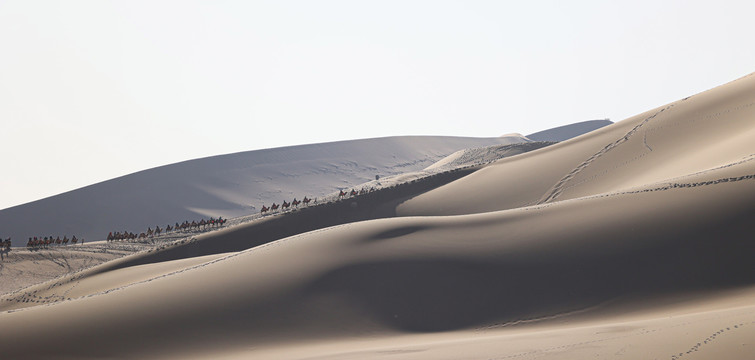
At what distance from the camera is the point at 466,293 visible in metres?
15.0

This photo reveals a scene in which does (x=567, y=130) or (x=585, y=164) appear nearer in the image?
(x=585, y=164)

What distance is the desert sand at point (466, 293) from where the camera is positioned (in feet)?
37.0

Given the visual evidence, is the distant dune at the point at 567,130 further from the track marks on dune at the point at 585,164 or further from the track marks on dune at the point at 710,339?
the track marks on dune at the point at 710,339

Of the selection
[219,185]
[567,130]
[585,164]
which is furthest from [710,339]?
[567,130]

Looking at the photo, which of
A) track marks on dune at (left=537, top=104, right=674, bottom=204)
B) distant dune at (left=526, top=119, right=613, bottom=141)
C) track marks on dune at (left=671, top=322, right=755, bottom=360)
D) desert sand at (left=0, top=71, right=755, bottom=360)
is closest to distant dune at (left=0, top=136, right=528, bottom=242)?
distant dune at (left=526, top=119, right=613, bottom=141)

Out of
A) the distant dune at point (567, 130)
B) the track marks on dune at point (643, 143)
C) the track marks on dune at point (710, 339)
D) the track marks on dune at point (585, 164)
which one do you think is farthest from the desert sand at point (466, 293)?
the distant dune at point (567, 130)

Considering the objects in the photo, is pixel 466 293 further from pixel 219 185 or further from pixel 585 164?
pixel 219 185

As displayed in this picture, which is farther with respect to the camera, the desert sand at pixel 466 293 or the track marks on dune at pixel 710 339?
the desert sand at pixel 466 293

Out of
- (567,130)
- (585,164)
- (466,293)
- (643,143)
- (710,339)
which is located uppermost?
(567,130)

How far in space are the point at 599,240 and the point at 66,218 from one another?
62.5 meters

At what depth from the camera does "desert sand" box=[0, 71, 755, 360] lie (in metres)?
11.3

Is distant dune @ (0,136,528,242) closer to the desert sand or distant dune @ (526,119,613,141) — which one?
distant dune @ (526,119,613,141)

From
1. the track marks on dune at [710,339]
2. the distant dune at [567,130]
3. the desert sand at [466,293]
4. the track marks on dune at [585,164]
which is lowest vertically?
the track marks on dune at [710,339]

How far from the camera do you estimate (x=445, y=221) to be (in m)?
19.0
